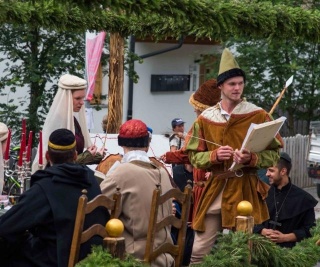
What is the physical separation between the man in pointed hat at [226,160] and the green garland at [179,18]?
0.48 meters

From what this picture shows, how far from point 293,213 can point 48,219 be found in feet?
11.6

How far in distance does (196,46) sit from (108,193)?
768 inches

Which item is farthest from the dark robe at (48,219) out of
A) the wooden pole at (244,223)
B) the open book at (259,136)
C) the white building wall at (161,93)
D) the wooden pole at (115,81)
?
the white building wall at (161,93)

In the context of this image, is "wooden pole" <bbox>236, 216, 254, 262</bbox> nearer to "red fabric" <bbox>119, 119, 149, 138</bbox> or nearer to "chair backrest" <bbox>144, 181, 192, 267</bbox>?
"chair backrest" <bbox>144, 181, 192, 267</bbox>

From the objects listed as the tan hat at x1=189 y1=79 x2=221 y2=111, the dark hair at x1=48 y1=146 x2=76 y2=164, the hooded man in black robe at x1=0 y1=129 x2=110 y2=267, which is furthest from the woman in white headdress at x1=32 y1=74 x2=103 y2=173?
the hooded man in black robe at x1=0 y1=129 x2=110 y2=267

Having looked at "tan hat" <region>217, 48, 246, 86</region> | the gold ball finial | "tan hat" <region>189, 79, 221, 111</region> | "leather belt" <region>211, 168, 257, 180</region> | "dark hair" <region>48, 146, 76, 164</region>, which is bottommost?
the gold ball finial

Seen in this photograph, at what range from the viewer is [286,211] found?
30.9 ft

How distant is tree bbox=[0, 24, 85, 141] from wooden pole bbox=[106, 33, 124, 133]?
190cm

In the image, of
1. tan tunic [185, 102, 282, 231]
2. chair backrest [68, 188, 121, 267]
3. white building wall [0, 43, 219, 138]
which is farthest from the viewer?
white building wall [0, 43, 219, 138]

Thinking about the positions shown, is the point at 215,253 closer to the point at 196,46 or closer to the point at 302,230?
the point at 302,230

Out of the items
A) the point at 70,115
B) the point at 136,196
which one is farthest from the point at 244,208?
the point at 70,115

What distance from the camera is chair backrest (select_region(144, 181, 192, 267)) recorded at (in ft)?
22.1

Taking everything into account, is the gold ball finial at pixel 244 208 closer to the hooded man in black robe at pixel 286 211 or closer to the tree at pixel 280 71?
the hooded man in black robe at pixel 286 211

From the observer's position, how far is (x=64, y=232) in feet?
21.0
